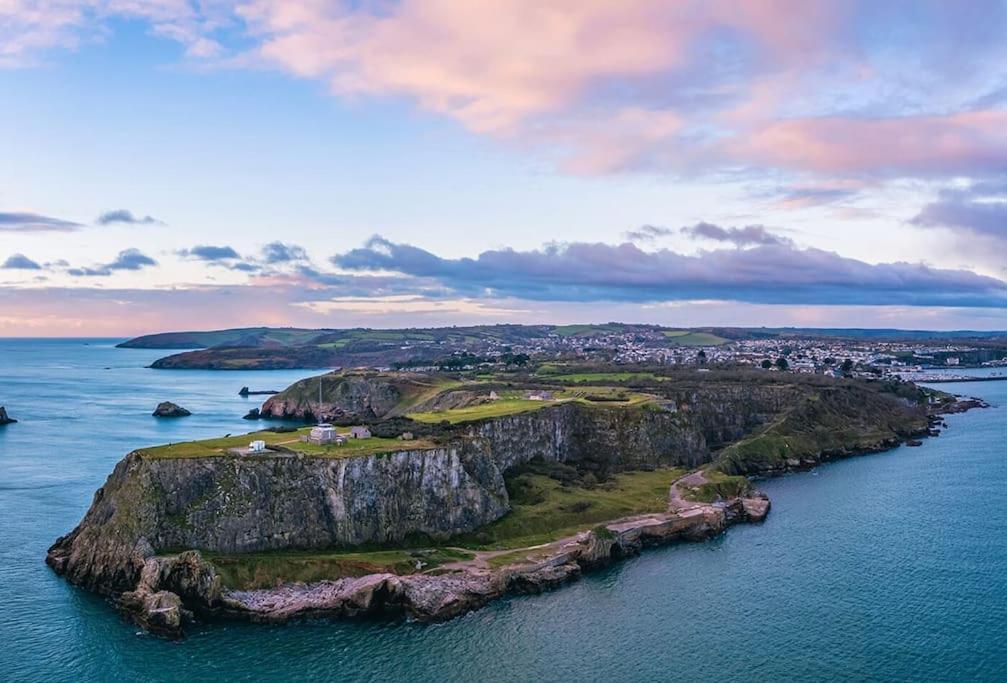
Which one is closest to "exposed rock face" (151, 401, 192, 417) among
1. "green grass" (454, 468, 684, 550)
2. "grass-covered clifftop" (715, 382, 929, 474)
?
"green grass" (454, 468, 684, 550)

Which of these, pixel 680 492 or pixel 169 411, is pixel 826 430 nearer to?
pixel 680 492

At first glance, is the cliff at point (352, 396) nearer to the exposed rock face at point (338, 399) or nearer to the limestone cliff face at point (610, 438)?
the exposed rock face at point (338, 399)

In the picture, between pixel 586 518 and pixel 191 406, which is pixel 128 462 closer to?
pixel 586 518

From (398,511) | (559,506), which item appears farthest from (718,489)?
(398,511)

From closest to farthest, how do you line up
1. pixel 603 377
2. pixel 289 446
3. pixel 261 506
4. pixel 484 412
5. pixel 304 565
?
pixel 304 565, pixel 261 506, pixel 289 446, pixel 484 412, pixel 603 377

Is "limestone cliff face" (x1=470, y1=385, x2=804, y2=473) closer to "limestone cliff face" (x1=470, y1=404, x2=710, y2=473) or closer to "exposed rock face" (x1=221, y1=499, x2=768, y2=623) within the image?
"limestone cliff face" (x1=470, y1=404, x2=710, y2=473)

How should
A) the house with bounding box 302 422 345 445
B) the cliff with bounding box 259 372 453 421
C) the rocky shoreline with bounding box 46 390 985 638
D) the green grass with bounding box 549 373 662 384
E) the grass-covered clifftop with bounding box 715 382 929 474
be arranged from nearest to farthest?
the rocky shoreline with bounding box 46 390 985 638 < the house with bounding box 302 422 345 445 < the grass-covered clifftop with bounding box 715 382 929 474 < the green grass with bounding box 549 373 662 384 < the cliff with bounding box 259 372 453 421
